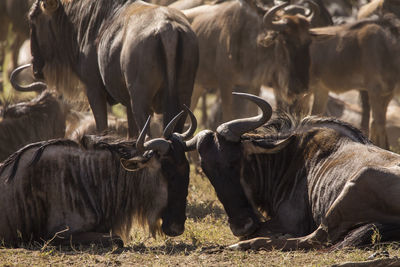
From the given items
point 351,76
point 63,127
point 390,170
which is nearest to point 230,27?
point 351,76

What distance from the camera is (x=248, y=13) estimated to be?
9789mm

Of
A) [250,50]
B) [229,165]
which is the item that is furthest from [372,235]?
[250,50]

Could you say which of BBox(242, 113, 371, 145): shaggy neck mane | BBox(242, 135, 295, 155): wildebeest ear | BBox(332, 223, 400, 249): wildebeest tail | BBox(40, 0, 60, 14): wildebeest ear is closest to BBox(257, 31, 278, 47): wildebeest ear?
BBox(40, 0, 60, 14): wildebeest ear

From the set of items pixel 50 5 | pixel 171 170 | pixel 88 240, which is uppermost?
pixel 50 5

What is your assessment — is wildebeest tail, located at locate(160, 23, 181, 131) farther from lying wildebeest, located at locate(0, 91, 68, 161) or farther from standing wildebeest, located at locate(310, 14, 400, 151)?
standing wildebeest, located at locate(310, 14, 400, 151)

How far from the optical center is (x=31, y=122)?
9289 mm

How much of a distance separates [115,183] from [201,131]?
78cm

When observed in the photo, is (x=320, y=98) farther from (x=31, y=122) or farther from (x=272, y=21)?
(x=31, y=122)

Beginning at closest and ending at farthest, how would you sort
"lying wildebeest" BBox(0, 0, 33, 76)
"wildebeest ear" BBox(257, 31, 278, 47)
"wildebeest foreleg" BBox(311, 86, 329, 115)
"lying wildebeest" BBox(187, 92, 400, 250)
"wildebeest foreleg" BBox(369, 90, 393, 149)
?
1. "lying wildebeest" BBox(187, 92, 400, 250)
2. "wildebeest foreleg" BBox(369, 90, 393, 149)
3. "wildebeest ear" BBox(257, 31, 278, 47)
4. "wildebeest foreleg" BBox(311, 86, 329, 115)
5. "lying wildebeest" BBox(0, 0, 33, 76)

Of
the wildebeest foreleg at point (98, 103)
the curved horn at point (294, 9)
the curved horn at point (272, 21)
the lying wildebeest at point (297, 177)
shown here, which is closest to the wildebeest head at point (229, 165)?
the lying wildebeest at point (297, 177)

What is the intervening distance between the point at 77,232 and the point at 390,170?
2.33 m

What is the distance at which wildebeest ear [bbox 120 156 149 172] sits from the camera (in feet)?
18.9

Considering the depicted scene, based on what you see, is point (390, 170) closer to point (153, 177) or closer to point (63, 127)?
point (153, 177)

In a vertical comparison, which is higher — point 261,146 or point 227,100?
point 261,146
